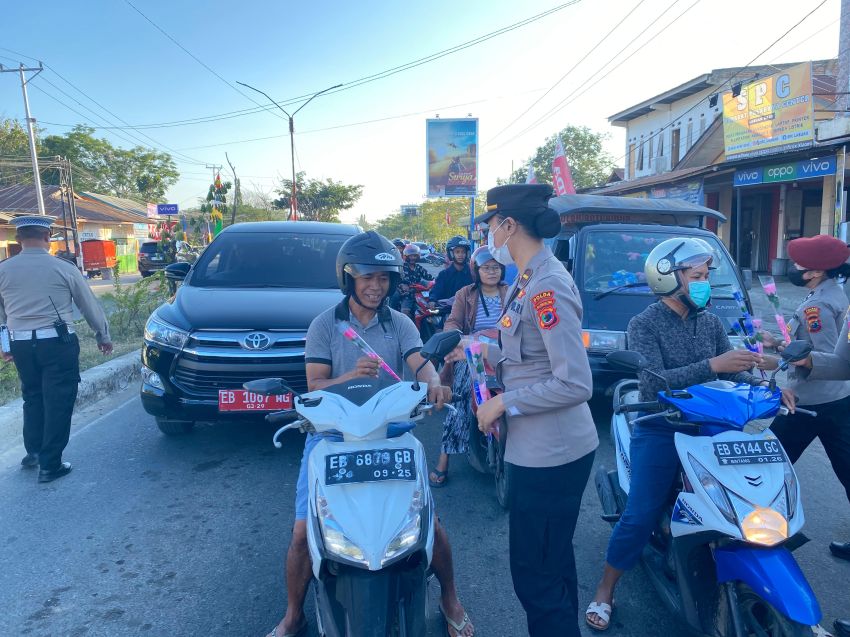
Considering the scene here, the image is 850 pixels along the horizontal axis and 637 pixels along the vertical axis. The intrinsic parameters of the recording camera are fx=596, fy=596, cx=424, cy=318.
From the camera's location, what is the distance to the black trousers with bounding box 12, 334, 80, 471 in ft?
14.5

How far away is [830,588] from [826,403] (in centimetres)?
93

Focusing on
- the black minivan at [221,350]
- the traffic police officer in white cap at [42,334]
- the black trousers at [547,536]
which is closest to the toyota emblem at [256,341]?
the black minivan at [221,350]

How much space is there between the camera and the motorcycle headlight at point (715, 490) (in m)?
2.20

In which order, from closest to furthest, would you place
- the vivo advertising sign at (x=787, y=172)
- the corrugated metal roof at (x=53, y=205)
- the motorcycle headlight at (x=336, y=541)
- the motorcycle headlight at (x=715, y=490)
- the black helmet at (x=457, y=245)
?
the motorcycle headlight at (x=336, y=541) < the motorcycle headlight at (x=715, y=490) < the black helmet at (x=457, y=245) < the vivo advertising sign at (x=787, y=172) < the corrugated metal roof at (x=53, y=205)

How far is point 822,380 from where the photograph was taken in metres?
3.04

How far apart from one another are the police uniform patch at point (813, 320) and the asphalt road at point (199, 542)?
4.19ft

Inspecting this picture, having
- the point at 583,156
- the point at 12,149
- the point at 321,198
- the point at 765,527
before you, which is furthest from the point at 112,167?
the point at 765,527

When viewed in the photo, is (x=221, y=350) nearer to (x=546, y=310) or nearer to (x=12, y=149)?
(x=546, y=310)

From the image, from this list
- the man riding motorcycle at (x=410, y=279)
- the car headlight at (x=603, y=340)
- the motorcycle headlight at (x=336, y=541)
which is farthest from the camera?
the man riding motorcycle at (x=410, y=279)

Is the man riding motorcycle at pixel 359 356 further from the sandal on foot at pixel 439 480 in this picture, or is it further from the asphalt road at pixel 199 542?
the sandal on foot at pixel 439 480

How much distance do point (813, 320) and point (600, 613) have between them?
6.51ft

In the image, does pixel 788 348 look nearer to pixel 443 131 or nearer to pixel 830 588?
pixel 830 588

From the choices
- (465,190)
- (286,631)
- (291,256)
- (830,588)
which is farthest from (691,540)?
(465,190)

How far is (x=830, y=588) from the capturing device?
119 inches
